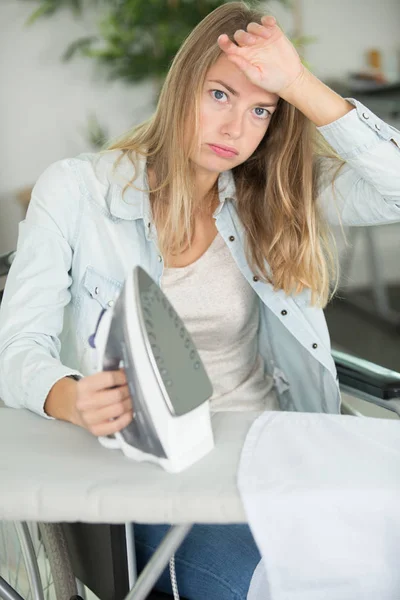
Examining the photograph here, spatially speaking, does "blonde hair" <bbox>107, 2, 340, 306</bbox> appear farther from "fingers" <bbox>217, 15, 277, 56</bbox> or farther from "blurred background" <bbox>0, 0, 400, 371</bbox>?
"blurred background" <bbox>0, 0, 400, 371</bbox>

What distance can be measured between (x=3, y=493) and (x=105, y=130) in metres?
3.39

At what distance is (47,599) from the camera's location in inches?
53.9

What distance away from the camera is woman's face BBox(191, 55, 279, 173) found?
126 centimetres

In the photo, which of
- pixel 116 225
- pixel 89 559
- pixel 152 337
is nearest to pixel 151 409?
pixel 152 337

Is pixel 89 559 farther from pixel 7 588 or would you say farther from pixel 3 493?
pixel 3 493

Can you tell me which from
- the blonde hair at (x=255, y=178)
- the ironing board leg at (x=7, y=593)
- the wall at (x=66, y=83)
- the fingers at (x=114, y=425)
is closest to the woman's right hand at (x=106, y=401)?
the fingers at (x=114, y=425)

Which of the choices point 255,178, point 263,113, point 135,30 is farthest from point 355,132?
point 135,30

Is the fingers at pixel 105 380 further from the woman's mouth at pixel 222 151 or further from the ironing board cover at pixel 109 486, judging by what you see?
the woman's mouth at pixel 222 151

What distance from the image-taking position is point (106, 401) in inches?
34.3

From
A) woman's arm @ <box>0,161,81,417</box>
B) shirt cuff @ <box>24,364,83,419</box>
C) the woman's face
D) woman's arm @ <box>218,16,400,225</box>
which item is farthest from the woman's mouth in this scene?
shirt cuff @ <box>24,364,83,419</box>

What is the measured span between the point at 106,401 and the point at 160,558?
0.17 m

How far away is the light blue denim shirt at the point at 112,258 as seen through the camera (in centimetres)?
118

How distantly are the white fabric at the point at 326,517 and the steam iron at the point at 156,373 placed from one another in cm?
7

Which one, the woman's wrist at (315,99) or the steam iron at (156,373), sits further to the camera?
the woman's wrist at (315,99)
